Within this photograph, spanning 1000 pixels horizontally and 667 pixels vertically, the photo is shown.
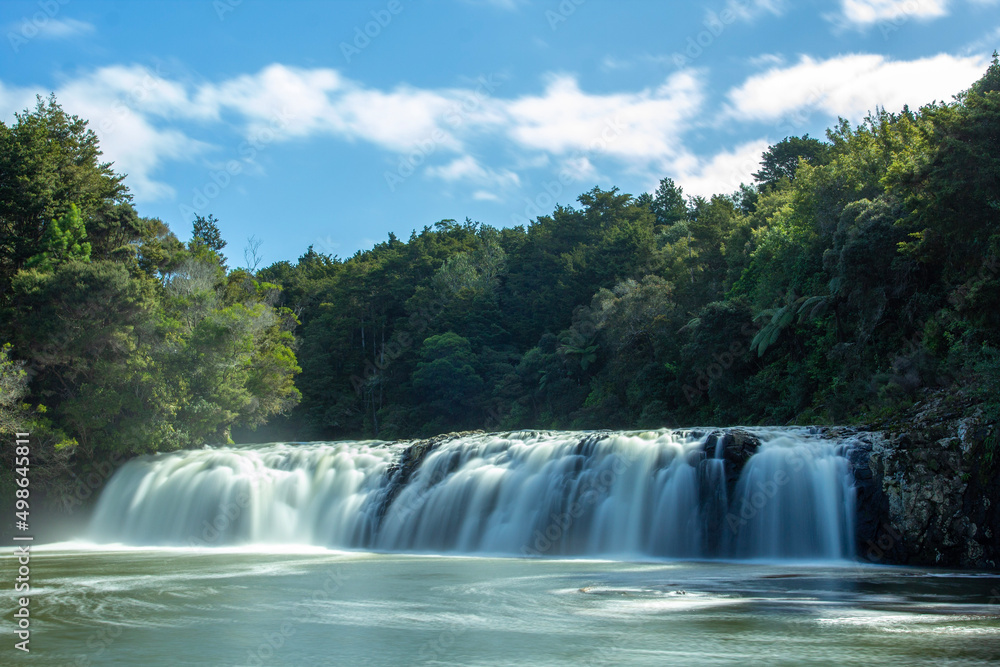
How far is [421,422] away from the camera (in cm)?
6397

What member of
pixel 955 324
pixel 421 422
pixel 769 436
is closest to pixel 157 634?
pixel 769 436

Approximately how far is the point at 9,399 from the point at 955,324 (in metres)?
28.6

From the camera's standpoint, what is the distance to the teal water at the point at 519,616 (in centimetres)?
804

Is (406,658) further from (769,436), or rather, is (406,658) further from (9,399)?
(9,399)

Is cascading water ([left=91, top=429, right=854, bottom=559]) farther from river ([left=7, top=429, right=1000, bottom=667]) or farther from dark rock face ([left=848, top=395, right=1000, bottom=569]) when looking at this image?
dark rock face ([left=848, top=395, right=1000, bottom=569])

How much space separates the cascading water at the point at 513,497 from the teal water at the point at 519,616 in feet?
6.23

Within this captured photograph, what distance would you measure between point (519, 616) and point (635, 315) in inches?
1483

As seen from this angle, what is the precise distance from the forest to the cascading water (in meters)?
3.39

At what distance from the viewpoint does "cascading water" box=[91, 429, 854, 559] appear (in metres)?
17.8

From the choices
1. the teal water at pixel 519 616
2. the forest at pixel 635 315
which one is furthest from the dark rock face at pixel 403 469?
the forest at pixel 635 315

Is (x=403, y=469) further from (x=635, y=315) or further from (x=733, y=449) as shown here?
(x=635, y=315)

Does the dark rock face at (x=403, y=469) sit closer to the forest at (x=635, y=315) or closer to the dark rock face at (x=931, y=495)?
the forest at (x=635, y=315)

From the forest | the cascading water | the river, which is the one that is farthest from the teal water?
the forest

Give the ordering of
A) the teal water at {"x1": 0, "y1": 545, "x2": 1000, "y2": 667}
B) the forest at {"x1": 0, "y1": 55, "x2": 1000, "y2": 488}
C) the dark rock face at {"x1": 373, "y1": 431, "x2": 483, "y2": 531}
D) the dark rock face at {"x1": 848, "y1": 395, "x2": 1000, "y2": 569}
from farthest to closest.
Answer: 1. the dark rock face at {"x1": 373, "y1": 431, "x2": 483, "y2": 531}
2. the forest at {"x1": 0, "y1": 55, "x2": 1000, "y2": 488}
3. the dark rock face at {"x1": 848, "y1": 395, "x2": 1000, "y2": 569}
4. the teal water at {"x1": 0, "y1": 545, "x2": 1000, "y2": 667}
